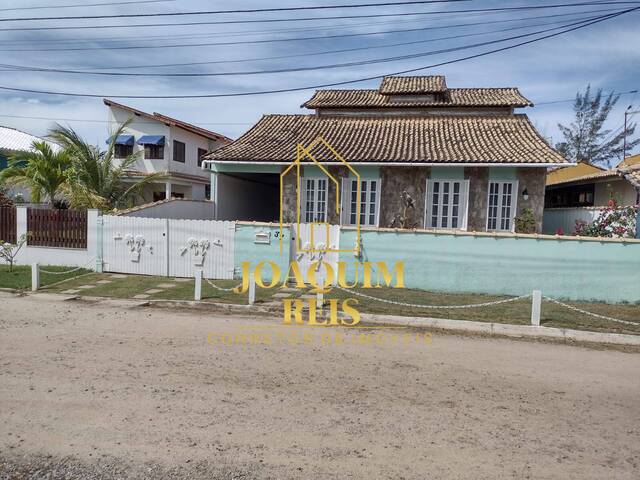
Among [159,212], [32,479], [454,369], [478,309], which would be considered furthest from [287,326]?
[159,212]

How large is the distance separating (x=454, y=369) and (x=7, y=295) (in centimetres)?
999

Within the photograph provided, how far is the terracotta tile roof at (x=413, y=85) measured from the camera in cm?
1858

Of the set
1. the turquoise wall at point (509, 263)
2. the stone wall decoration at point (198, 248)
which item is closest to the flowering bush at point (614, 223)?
the turquoise wall at point (509, 263)

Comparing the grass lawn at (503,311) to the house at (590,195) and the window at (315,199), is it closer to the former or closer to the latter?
the house at (590,195)

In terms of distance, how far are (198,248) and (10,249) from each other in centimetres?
609

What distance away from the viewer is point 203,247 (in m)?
12.6

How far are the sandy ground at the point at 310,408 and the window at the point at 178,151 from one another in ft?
64.3

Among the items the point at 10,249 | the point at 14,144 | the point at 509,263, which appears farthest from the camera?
the point at 14,144

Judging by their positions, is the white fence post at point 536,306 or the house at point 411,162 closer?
the white fence post at point 536,306

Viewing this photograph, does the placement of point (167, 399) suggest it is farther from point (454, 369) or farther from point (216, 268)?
point (216, 268)

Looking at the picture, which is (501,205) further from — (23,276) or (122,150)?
(122,150)

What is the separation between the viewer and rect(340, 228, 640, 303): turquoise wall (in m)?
10.5

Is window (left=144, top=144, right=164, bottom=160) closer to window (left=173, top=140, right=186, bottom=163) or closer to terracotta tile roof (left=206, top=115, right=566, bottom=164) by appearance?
window (left=173, top=140, right=186, bottom=163)

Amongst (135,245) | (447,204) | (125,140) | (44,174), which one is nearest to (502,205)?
(447,204)
